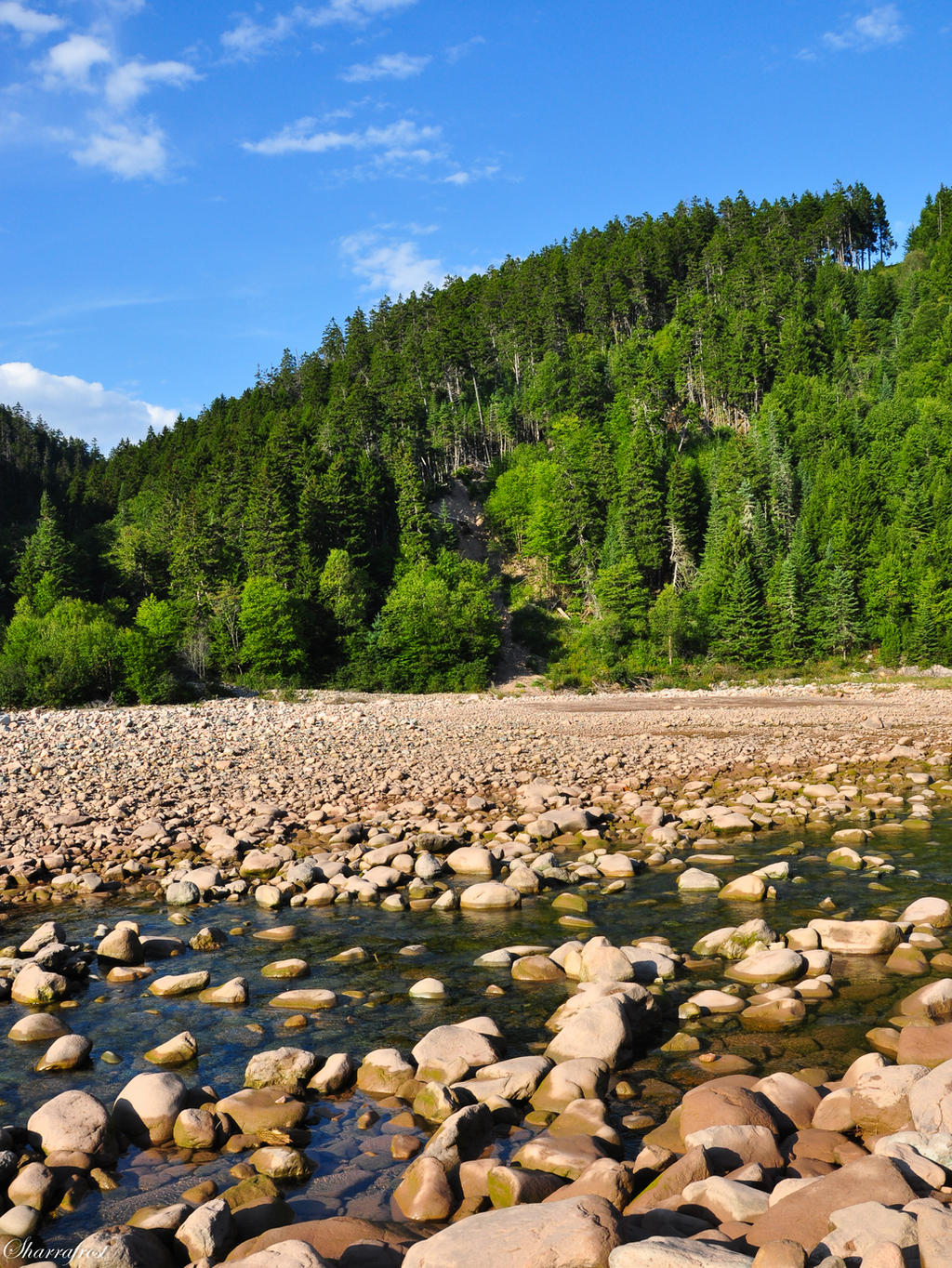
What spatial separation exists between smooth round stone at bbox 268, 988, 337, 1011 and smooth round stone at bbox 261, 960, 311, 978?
54 cm

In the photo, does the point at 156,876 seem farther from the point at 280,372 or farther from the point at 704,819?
the point at 280,372

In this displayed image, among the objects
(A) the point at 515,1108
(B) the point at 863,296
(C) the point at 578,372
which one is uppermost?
(B) the point at 863,296

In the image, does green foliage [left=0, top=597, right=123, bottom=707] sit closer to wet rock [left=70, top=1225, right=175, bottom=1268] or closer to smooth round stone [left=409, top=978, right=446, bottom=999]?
smooth round stone [left=409, top=978, right=446, bottom=999]

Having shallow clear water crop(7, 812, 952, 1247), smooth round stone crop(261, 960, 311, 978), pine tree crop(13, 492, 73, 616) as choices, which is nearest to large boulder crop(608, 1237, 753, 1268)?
shallow clear water crop(7, 812, 952, 1247)

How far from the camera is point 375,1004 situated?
743 centimetres

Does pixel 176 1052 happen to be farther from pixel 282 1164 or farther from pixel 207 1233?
pixel 207 1233

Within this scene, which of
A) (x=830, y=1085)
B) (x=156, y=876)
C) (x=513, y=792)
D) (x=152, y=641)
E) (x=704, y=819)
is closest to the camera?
(x=830, y=1085)

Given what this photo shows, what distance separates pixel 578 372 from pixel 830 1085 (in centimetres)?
8837

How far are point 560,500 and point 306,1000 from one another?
6509cm

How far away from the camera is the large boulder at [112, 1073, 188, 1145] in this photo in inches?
215

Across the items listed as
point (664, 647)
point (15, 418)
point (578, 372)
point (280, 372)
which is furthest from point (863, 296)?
point (15, 418)

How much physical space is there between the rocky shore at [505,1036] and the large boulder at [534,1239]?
1 cm

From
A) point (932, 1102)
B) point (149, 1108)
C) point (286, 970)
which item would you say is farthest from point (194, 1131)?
point (932, 1102)

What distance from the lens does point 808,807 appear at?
46.6 feet
